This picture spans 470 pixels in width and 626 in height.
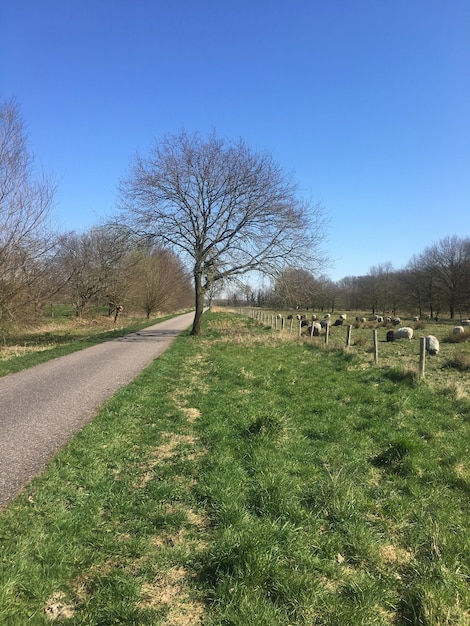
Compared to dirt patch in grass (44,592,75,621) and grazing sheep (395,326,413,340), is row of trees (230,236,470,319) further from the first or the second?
dirt patch in grass (44,592,75,621)

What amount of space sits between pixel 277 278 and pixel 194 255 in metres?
4.63

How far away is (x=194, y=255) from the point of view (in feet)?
68.4

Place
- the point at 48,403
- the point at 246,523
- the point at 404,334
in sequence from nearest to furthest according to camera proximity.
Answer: the point at 246,523 → the point at 48,403 → the point at 404,334

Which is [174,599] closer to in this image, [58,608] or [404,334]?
[58,608]

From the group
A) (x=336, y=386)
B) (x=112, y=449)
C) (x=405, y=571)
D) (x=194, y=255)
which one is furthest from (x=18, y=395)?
(x=194, y=255)

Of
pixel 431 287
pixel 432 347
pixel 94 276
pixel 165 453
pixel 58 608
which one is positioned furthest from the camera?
pixel 431 287

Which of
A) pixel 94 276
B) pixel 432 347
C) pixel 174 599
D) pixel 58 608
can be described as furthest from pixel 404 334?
pixel 94 276

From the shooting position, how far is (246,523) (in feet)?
11.1

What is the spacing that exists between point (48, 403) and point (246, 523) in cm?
528

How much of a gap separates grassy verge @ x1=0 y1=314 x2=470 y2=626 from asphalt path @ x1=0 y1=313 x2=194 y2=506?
299 millimetres

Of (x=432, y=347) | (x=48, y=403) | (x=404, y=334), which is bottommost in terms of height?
(x=48, y=403)

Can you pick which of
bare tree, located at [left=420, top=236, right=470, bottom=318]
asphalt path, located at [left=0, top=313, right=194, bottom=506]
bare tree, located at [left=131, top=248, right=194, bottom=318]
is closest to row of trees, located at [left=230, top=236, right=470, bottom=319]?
bare tree, located at [left=420, top=236, right=470, bottom=318]

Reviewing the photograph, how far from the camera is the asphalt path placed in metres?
4.56

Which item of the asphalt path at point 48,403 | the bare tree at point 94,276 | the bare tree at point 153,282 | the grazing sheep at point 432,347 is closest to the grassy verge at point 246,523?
the asphalt path at point 48,403
